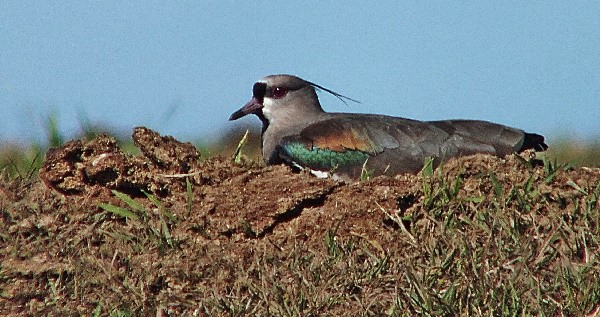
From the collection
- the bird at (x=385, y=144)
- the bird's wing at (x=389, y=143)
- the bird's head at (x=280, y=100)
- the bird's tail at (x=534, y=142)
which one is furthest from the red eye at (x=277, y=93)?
the bird's tail at (x=534, y=142)

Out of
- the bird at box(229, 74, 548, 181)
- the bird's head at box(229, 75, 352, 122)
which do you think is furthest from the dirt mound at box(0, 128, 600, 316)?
the bird's head at box(229, 75, 352, 122)

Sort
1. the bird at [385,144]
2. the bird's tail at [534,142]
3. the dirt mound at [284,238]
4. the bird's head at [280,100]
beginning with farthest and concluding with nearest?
the bird's head at [280,100], the bird's tail at [534,142], the bird at [385,144], the dirt mound at [284,238]

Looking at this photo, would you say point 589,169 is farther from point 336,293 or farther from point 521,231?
point 336,293

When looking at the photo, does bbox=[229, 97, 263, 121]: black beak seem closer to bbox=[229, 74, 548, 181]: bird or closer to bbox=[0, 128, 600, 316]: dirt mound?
bbox=[229, 74, 548, 181]: bird

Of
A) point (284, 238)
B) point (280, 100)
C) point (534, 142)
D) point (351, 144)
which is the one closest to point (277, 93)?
point (280, 100)

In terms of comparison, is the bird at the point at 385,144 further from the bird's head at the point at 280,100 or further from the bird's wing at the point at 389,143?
the bird's head at the point at 280,100

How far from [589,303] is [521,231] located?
65 centimetres

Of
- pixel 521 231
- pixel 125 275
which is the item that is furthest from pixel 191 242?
pixel 521 231

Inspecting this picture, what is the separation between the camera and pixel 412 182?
5.21 m

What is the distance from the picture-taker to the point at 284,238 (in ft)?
16.2

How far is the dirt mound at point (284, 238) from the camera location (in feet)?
14.5

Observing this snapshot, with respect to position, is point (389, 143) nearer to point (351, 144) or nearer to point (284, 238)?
point (351, 144)

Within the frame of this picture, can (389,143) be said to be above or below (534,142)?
above

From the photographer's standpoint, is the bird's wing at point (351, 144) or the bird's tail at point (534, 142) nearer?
the bird's wing at point (351, 144)
